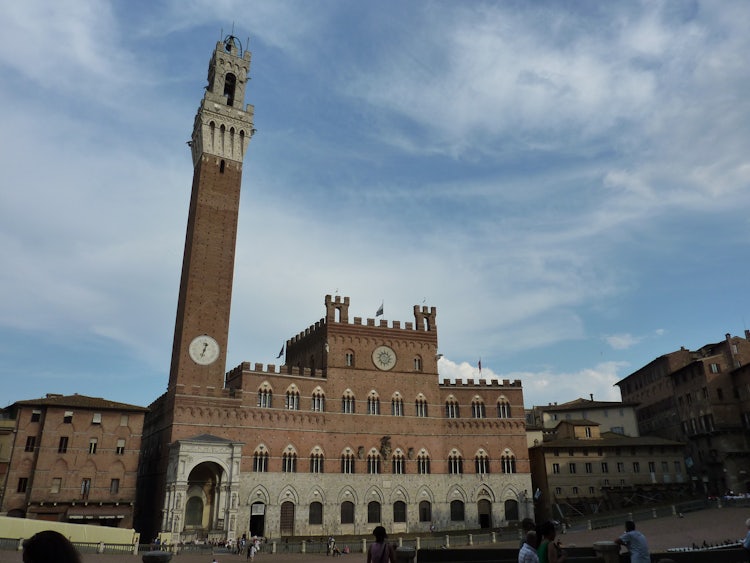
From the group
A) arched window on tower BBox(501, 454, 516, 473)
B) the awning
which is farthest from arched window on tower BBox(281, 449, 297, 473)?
arched window on tower BBox(501, 454, 516, 473)

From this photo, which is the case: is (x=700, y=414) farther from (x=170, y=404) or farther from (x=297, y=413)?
(x=170, y=404)

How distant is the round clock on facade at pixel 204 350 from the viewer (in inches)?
1855

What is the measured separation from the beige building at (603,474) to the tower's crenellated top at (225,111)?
4271 centimetres

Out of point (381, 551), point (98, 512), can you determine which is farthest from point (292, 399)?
point (381, 551)


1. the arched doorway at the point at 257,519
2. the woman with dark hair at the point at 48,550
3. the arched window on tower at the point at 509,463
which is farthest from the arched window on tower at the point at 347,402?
the woman with dark hair at the point at 48,550

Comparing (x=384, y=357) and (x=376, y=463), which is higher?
(x=384, y=357)

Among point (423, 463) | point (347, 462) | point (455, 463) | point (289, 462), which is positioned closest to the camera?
point (289, 462)

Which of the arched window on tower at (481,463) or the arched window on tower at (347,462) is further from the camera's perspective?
the arched window on tower at (481,463)

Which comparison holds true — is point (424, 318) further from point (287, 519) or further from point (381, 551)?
point (381, 551)

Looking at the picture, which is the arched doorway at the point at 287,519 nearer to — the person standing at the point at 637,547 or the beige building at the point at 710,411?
the beige building at the point at 710,411

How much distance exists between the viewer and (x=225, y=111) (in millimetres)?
55812

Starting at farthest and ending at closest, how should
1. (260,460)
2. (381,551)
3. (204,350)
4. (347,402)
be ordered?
(347,402)
(204,350)
(260,460)
(381,551)

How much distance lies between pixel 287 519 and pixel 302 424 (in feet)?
25.3

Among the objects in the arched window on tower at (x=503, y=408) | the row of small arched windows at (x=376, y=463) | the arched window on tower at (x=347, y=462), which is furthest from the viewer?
the arched window on tower at (x=503, y=408)
